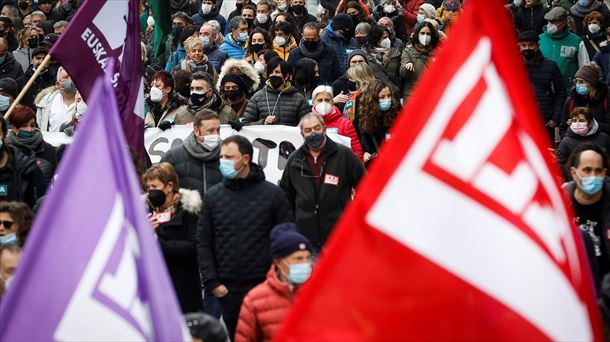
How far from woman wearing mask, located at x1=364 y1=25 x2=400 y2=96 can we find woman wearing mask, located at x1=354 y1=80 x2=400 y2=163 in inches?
105

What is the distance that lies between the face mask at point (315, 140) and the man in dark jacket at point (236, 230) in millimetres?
1259

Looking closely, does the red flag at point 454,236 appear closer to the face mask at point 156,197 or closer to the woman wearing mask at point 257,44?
the face mask at point 156,197

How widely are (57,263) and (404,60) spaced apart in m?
11.7

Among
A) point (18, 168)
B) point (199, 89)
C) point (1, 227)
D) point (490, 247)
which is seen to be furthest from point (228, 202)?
point (490, 247)

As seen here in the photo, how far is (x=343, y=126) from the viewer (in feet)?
45.0

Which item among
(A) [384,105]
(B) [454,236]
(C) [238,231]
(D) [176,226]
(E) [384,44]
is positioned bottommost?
(E) [384,44]

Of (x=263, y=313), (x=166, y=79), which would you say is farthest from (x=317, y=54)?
(x=263, y=313)

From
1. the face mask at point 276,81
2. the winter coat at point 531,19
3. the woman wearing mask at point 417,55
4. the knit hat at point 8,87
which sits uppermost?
the face mask at point 276,81

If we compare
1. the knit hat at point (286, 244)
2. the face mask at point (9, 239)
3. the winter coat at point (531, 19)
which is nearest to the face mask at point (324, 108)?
the face mask at point (9, 239)

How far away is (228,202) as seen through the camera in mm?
10156

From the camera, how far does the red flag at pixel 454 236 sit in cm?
541

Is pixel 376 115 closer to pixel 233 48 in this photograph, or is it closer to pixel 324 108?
pixel 324 108

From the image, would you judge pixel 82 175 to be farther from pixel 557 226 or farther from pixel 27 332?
pixel 557 226

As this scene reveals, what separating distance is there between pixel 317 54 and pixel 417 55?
3.56 ft
